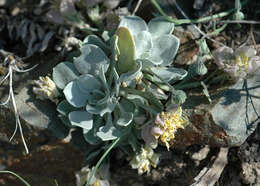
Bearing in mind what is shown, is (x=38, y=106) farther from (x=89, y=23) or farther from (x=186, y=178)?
(x=186, y=178)

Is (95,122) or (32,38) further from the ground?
(32,38)

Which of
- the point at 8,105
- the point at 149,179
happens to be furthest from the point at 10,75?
the point at 149,179

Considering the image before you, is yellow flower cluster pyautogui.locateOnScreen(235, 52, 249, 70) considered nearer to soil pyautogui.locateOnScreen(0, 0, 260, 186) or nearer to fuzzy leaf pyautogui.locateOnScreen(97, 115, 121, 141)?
soil pyautogui.locateOnScreen(0, 0, 260, 186)

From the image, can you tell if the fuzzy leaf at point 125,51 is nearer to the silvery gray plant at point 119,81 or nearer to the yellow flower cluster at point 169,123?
the silvery gray plant at point 119,81

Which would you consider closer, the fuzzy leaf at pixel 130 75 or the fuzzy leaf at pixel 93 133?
the fuzzy leaf at pixel 130 75

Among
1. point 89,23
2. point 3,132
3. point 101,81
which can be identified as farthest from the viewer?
point 89,23

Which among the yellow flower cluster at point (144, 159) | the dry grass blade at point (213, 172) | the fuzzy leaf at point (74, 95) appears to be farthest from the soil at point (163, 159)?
the fuzzy leaf at point (74, 95)
